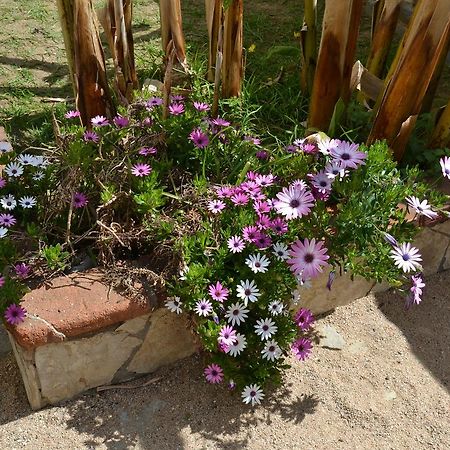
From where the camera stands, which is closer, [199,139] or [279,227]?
[279,227]

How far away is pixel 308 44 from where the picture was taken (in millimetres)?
3160

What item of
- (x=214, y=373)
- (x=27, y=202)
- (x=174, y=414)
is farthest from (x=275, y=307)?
(x=27, y=202)

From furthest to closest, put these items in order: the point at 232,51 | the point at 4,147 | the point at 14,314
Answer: the point at 232,51 < the point at 4,147 < the point at 14,314

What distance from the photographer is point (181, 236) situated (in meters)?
2.32

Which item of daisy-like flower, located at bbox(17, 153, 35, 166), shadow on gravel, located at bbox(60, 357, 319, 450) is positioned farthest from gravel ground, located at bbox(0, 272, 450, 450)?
daisy-like flower, located at bbox(17, 153, 35, 166)

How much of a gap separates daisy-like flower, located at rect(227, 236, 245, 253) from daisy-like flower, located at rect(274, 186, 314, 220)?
0.16m

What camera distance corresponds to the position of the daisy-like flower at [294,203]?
87.2 inches

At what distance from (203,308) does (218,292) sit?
73 millimetres

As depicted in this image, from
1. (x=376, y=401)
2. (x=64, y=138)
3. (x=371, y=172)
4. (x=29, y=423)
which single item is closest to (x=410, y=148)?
(x=371, y=172)

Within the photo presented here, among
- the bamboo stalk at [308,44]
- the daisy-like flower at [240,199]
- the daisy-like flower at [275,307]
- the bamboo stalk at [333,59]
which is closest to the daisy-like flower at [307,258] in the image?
the daisy-like flower at [275,307]

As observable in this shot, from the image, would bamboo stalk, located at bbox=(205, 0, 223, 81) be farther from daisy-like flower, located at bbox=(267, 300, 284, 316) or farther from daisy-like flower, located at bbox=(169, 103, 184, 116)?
daisy-like flower, located at bbox=(267, 300, 284, 316)

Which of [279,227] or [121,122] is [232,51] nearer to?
[121,122]

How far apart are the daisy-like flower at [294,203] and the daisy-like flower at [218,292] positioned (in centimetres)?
31

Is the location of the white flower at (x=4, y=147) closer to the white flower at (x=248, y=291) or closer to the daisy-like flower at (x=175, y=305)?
the daisy-like flower at (x=175, y=305)
